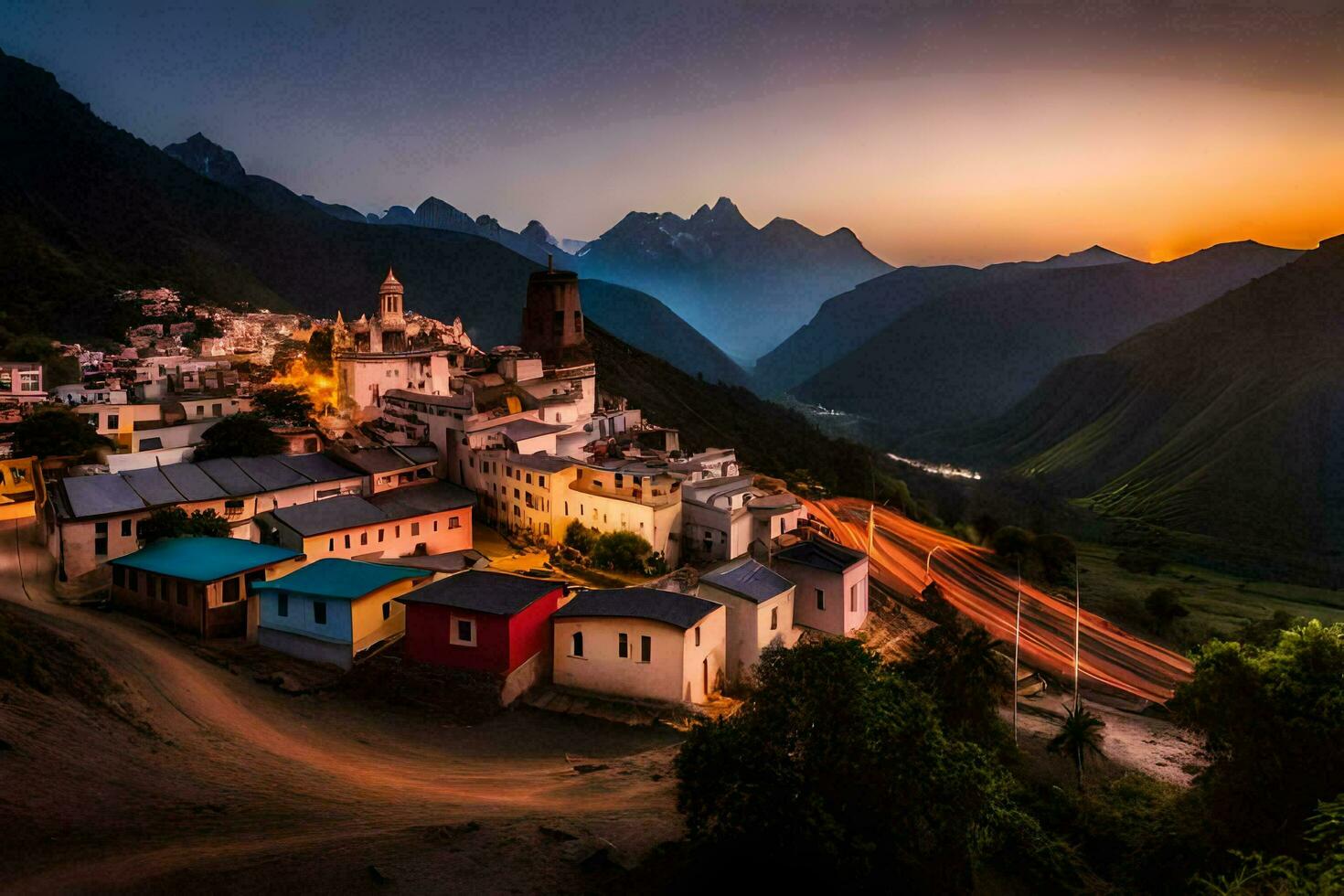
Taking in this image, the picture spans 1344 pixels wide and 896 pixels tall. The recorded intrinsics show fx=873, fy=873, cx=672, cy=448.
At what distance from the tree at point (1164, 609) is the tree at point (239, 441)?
52774mm

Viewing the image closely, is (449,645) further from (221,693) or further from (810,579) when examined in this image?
(810,579)

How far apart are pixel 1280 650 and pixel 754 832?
42.9 feet

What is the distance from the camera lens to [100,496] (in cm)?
3269

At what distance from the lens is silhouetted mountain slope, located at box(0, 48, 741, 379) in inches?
3191

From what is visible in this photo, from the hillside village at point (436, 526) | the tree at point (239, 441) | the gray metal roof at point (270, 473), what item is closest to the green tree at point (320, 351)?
the hillside village at point (436, 526)

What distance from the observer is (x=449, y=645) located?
25.8 m

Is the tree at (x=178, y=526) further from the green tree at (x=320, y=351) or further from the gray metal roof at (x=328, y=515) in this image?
the green tree at (x=320, y=351)

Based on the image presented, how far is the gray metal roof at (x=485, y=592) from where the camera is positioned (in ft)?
84.4

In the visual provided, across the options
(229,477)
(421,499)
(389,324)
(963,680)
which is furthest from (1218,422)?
(229,477)

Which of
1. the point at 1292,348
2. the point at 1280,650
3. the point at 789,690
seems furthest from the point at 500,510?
the point at 1292,348

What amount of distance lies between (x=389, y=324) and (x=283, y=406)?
899 centimetres

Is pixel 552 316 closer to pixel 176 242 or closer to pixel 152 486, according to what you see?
pixel 152 486

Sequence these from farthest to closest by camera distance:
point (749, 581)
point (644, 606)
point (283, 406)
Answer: point (283, 406) < point (749, 581) < point (644, 606)

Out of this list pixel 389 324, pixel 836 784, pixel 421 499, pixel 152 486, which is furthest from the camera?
pixel 389 324
